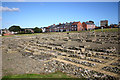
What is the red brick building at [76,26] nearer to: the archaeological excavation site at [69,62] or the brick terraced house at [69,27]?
the brick terraced house at [69,27]

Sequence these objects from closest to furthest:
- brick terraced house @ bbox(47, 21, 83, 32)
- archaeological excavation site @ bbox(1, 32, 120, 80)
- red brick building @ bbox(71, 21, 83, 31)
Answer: archaeological excavation site @ bbox(1, 32, 120, 80) < red brick building @ bbox(71, 21, 83, 31) < brick terraced house @ bbox(47, 21, 83, 32)

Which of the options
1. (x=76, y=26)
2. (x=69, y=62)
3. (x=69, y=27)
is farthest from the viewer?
(x=69, y=27)

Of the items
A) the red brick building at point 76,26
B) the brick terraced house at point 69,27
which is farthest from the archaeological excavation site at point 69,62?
the brick terraced house at point 69,27

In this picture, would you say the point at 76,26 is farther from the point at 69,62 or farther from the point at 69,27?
A: the point at 69,62

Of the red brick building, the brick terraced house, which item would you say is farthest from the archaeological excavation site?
the brick terraced house

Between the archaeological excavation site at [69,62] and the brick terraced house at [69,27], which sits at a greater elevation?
the brick terraced house at [69,27]

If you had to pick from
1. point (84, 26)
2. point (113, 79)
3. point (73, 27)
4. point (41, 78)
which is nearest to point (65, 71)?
point (41, 78)

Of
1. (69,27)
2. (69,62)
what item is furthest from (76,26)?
(69,62)

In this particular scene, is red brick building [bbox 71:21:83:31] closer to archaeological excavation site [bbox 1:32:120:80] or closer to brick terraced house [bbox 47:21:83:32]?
brick terraced house [bbox 47:21:83:32]

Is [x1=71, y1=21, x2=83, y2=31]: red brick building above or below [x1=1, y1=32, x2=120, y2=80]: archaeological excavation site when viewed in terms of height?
above

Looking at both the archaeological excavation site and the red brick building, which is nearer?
the archaeological excavation site

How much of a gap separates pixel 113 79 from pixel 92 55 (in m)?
6.40

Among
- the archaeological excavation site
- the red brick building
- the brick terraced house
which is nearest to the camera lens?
the archaeological excavation site

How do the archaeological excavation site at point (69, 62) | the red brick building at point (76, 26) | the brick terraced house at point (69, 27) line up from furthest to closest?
the brick terraced house at point (69, 27)
the red brick building at point (76, 26)
the archaeological excavation site at point (69, 62)
